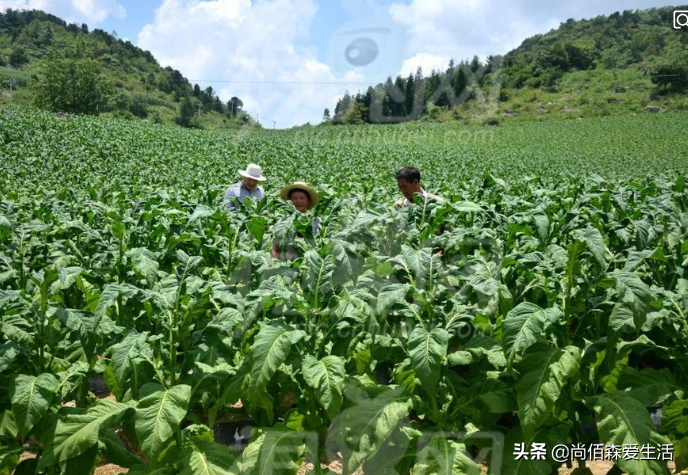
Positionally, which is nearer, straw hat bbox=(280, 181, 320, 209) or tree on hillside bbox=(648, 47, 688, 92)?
straw hat bbox=(280, 181, 320, 209)

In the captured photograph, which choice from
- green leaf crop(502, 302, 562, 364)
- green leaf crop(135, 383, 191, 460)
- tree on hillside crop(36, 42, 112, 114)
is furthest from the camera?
tree on hillside crop(36, 42, 112, 114)

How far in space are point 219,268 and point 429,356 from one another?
2.39m

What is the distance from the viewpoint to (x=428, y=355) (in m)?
2.66

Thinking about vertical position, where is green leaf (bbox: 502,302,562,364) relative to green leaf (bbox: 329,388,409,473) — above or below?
above

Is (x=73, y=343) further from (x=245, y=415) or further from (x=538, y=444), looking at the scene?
(x=538, y=444)

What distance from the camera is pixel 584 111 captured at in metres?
83.9

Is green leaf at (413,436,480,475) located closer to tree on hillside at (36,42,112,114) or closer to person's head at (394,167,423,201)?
person's head at (394,167,423,201)

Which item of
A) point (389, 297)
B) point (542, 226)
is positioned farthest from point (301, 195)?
point (389, 297)

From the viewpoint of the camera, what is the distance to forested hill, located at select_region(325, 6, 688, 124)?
83.2 meters

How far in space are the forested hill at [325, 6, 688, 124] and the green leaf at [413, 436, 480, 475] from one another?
6448 cm

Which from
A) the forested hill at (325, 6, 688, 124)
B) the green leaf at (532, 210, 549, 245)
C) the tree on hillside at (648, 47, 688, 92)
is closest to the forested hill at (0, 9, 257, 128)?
the forested hill at (325, 6, 688, 124)

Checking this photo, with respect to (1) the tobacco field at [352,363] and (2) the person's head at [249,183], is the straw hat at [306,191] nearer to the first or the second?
(2) the person's head at [249,183]

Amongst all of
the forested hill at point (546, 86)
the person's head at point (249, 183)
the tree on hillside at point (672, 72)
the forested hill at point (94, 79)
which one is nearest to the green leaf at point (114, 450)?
the person's head at point (249, 183)

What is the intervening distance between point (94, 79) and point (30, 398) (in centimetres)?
8808
